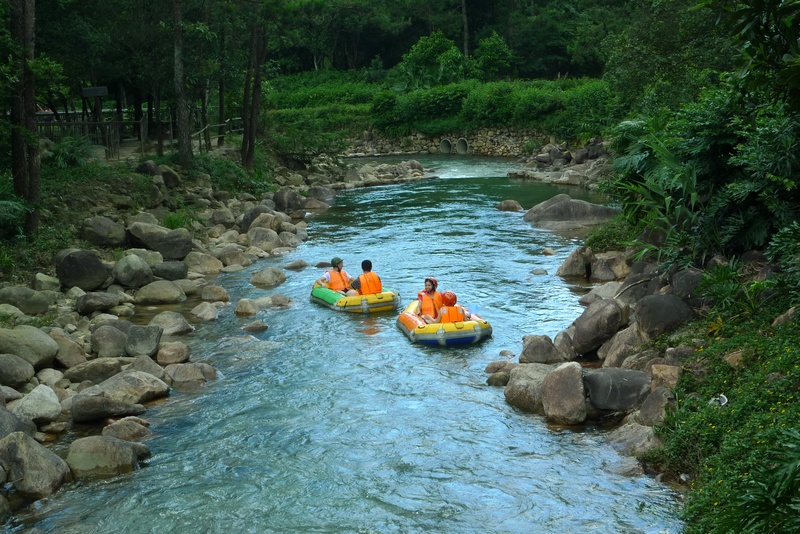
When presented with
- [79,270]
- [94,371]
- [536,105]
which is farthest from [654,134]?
[536,105]

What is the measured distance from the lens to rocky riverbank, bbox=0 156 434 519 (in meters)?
9.02

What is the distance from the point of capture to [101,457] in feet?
29.3

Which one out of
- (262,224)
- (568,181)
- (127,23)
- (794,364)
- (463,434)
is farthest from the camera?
(568,181)

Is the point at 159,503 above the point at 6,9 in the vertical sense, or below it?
below

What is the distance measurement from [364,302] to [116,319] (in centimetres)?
425

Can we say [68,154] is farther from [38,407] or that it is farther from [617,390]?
[617,390]

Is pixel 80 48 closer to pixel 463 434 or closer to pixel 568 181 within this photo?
pixel 568 181

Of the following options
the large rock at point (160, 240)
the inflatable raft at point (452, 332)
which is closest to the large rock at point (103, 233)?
the large rock at point (160, 240)

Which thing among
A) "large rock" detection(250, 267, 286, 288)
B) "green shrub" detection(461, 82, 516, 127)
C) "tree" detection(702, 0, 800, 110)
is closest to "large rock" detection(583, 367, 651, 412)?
"tree" detection(702, 0, 800, 110)

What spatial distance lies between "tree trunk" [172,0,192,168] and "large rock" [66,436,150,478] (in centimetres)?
1804

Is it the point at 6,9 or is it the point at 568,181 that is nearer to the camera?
the point at 6,9

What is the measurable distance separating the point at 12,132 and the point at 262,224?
758 cm

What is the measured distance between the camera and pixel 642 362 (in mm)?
10375

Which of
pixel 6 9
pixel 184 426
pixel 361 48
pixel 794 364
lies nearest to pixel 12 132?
pixel 6 9
